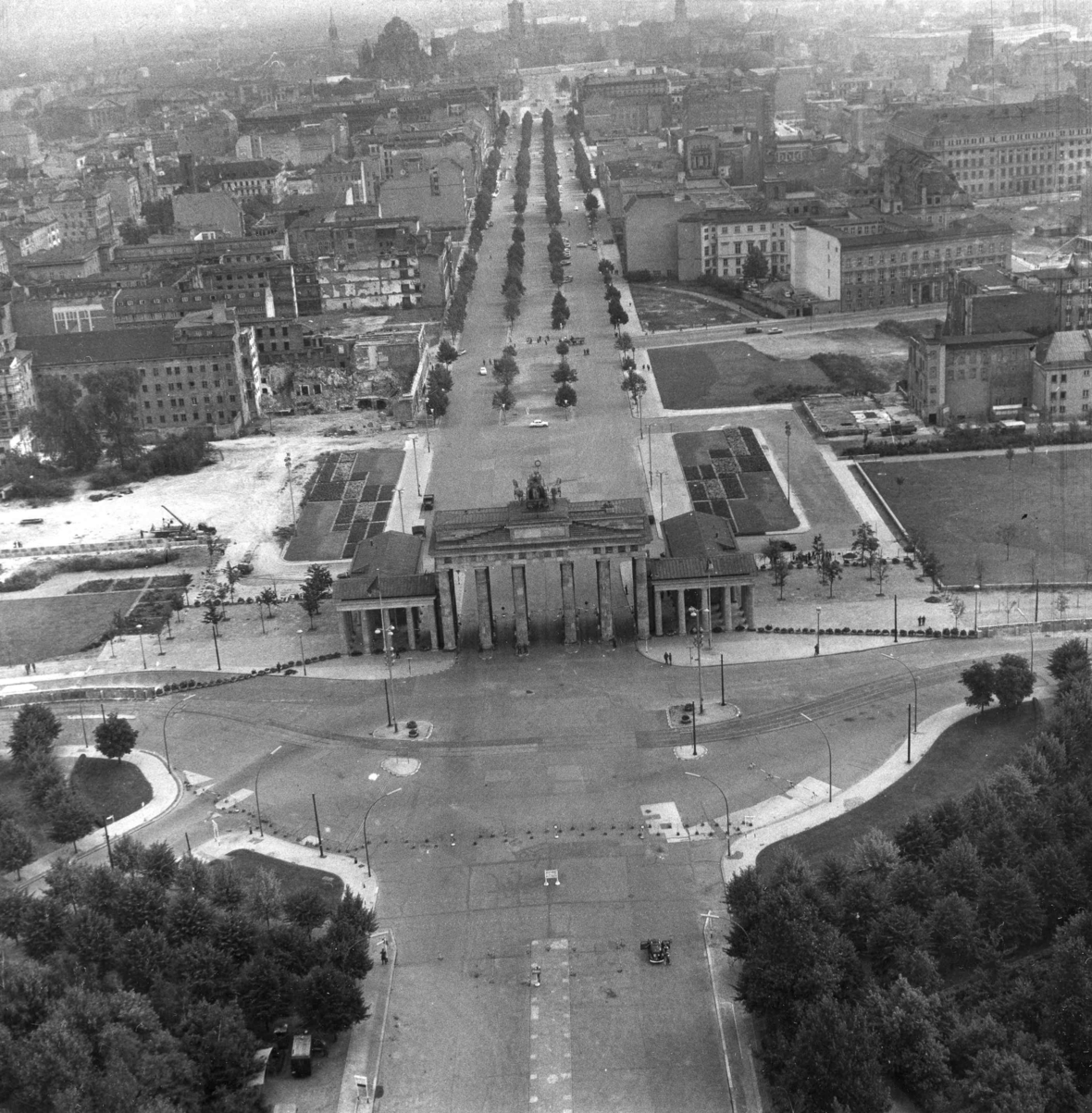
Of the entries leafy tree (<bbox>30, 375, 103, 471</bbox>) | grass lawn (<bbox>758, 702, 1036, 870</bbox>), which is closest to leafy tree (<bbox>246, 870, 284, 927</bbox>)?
grass lawn (<bbox>758, 702, 1036, 870</bbox>)

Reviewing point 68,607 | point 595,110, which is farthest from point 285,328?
point 595,110

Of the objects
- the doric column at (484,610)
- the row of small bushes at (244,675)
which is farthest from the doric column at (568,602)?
the row of small bushes at (244,675)

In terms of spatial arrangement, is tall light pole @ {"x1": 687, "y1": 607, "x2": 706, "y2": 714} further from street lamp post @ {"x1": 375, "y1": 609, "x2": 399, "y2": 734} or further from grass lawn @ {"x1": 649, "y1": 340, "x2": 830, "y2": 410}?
grass lawn @ {"x1": 649, "y1": 340, "x2": 830, "y2": 410}

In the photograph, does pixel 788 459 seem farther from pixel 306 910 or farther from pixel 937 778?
pixel 306 910

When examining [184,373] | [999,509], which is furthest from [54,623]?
[999,509]

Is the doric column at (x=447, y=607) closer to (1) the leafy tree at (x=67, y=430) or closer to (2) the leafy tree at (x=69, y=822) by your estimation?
(2) the leafy tree at (x=69, y=822)

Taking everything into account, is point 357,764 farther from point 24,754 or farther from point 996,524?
point 996,524
